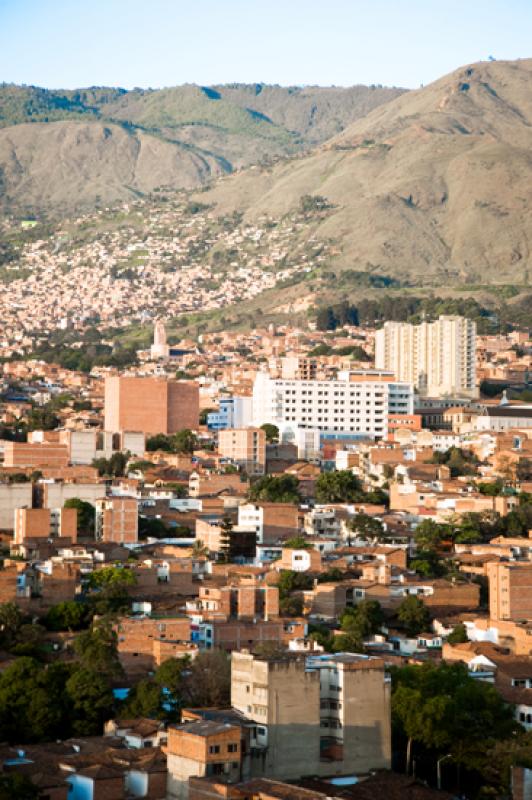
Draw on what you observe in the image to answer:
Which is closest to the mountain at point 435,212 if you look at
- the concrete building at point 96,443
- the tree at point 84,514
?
the concrete building at point 96,443

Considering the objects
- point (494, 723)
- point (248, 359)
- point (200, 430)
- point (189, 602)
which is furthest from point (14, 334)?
point (494, 723)

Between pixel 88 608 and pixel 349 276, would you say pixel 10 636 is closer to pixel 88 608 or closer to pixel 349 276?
pixel 88 608

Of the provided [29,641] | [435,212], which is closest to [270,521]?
[29,641]

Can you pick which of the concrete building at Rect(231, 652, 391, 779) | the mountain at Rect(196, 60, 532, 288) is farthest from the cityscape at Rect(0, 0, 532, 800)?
the mountain at Rect(196, 60, 532, 288)

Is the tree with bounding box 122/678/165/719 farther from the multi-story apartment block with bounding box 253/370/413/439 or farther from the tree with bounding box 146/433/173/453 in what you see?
the multi-story apartment block with bounding box 253/370/413/439

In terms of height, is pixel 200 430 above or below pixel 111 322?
below

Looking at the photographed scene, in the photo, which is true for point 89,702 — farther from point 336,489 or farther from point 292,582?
point 336,489
